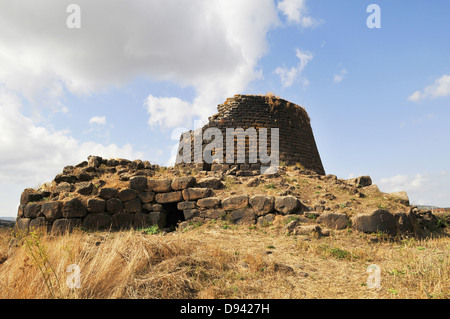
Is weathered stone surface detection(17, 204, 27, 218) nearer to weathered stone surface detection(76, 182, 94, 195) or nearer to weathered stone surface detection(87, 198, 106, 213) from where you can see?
weathered stone surface detection(76, 182, 94, 195)

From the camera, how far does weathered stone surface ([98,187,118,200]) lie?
7.95m

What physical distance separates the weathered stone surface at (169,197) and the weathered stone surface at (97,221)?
143 cm

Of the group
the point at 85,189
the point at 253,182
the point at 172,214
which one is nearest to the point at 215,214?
the point at 253,182

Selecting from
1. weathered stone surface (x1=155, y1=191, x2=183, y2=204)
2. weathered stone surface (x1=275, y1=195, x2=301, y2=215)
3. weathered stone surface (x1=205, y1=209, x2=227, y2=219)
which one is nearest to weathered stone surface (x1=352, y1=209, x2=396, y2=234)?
weathered stone surface (x1=275, y1=195, x2=301, y2=215)

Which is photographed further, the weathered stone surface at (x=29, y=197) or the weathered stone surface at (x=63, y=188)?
the weathered stone surface at (x=63, y=188)

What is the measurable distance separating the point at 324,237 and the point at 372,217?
1189mm

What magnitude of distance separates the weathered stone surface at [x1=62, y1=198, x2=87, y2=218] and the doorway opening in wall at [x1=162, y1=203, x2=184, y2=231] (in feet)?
7.47

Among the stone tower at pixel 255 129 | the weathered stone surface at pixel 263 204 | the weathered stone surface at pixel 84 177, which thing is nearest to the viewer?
the weathered stone surface at pixel 263 204

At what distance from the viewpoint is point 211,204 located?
7965mm

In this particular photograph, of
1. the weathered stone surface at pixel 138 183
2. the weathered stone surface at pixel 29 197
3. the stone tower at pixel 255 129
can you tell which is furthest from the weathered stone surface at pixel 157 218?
the stone tower at pixel 255 129

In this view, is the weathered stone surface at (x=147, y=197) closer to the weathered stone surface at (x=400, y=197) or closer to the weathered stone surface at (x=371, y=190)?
the weathered stone surface at (x=371, y=190)

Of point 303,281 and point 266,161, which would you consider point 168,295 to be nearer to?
point 303,281

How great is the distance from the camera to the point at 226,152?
37.9ft

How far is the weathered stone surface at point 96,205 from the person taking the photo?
7.66 metres
